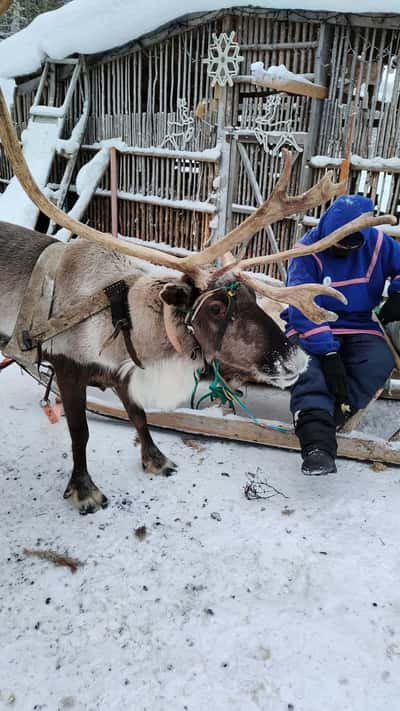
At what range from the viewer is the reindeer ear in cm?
223

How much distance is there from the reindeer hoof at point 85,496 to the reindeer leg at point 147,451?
38 cm

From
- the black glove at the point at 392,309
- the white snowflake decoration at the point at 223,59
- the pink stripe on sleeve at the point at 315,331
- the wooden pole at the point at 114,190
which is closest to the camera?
the pink stripe on sleeve at the point at 315,331

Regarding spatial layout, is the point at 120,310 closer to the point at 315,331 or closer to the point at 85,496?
the point at 85,496

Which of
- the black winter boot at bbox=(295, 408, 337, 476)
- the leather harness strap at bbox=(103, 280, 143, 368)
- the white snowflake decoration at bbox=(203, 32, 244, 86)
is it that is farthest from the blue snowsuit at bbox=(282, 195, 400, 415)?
the white snowflake decoration at bbox=(203, 32, 244, 86)

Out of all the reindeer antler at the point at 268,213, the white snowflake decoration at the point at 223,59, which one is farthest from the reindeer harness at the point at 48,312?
the white snowflake decoration at the point at 223,59

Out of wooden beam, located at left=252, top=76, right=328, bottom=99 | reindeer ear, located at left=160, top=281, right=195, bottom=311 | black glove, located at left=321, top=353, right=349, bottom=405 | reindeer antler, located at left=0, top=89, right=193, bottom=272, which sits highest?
wooden beam, located at left=252, top=76, right=328, bottom=99

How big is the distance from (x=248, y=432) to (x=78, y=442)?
1.13 meters

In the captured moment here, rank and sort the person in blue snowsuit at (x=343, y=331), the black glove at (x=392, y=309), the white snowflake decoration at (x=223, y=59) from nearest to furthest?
the person in blue snowsuit at (x=343, y=331) < the black glove at (x=392, y=309) < the white snowflake decoration at (x=223, y=59)

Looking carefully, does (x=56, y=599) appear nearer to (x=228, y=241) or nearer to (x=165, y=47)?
(x=228, y=241)

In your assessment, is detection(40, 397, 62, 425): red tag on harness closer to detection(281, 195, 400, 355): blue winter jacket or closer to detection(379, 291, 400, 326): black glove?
detection(281, 195, 400, 355): blue winter jacket

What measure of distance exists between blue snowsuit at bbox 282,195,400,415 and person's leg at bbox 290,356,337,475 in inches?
0.5

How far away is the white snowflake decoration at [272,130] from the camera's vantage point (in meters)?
6.13

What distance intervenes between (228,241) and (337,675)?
1.82 m

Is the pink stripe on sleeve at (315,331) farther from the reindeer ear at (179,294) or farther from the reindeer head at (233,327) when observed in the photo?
the reindeer ear at (179,294)
